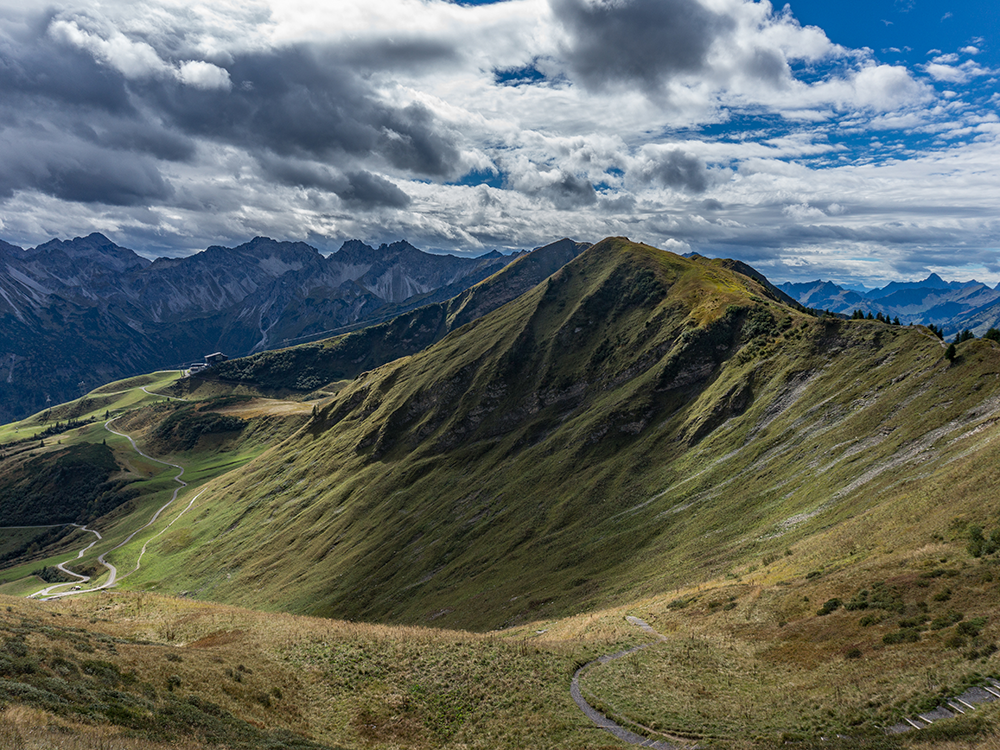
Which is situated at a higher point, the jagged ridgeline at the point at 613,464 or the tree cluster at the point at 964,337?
the tree cluster at the point at 964,337

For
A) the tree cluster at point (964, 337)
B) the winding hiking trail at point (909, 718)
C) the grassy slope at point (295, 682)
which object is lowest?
the grassy slope at point (295, 682)

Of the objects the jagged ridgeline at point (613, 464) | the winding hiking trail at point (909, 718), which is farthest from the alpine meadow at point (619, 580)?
the jagged ridgeline at point (613, 464)

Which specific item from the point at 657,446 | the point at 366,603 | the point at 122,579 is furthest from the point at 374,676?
the point at 122,579

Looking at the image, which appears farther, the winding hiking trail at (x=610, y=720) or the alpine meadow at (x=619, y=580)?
the winding hiking trail at (x=610, y=720)

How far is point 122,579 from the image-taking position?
512 ft

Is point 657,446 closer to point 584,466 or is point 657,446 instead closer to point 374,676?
point 584,466

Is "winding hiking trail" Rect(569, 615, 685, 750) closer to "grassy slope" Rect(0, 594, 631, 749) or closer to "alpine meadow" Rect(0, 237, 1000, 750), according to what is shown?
"alpine meadow" Rect(0, 237, 1000, 750)

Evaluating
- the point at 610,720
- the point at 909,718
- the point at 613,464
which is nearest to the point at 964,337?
the point at 613,464

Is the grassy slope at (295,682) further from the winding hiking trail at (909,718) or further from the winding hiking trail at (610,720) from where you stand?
the winding hiking trail at (909,718)

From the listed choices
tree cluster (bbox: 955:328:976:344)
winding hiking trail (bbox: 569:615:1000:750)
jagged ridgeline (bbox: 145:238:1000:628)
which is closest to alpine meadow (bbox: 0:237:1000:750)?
winding hiking trail (bbox: 569:615:1000:750)

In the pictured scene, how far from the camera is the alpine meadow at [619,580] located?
24.7 metres

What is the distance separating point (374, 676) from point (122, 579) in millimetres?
172163

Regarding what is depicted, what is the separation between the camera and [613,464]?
109 meters

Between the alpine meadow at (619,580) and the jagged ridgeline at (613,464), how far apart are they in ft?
1.95
